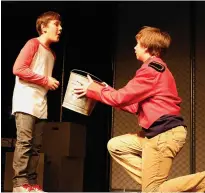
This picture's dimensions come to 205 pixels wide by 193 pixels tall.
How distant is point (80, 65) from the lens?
3.62 meters

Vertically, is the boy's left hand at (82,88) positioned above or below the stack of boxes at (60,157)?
above

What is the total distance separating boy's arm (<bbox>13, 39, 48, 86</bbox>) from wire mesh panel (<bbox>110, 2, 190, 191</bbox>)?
1694 millimetres

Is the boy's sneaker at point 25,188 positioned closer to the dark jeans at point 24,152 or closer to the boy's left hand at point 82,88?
the dark jeans at point 24,152

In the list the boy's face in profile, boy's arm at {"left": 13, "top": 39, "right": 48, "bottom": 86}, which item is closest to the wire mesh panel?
the boy's face in profile

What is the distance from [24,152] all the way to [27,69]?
1.36ft

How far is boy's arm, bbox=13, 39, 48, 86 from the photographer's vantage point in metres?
2.13

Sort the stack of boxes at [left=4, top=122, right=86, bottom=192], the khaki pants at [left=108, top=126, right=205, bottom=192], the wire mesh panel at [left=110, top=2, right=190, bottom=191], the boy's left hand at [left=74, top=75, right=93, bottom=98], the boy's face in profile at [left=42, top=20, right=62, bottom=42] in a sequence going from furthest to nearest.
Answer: the wire mesh panel at [left=110, top=2, right=190, bottom=191] → the stack of boxes at [left=4, top=122, right=86, bottom=192] → the boy's face in profile at [left=42, top=20, right=62, bottom=42] → the boy's left hand at [left=74, top=75, right=93, bottom=98] → the khaki pants at [left=108, top=126, right=205, bottom=192]

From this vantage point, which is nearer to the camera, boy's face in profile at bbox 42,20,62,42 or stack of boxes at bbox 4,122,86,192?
boy's face in profile at bbox 42,20,62,42

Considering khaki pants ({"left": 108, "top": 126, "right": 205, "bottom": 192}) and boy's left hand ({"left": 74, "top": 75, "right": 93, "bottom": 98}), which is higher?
boy's left hand ({"left": 74, "top": 75, "right": 93, "bottom": 98})

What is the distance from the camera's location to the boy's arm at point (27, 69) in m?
2.13

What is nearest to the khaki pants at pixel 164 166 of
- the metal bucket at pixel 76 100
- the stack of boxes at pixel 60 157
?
the metal bucket at pixel 76 100

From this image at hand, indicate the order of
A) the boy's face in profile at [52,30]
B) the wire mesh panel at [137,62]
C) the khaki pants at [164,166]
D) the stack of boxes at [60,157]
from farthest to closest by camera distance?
the wire mesh panel at [137,62] < the stack of boxes at [60,157] < the boy's face in profile at [52,30] < the khaki pants at [164,166]

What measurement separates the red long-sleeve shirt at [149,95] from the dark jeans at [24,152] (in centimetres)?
41

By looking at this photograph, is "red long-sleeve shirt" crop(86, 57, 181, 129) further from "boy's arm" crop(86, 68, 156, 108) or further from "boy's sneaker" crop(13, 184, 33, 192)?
"boy's sneaker" crop(13, 184, 33, 192)
